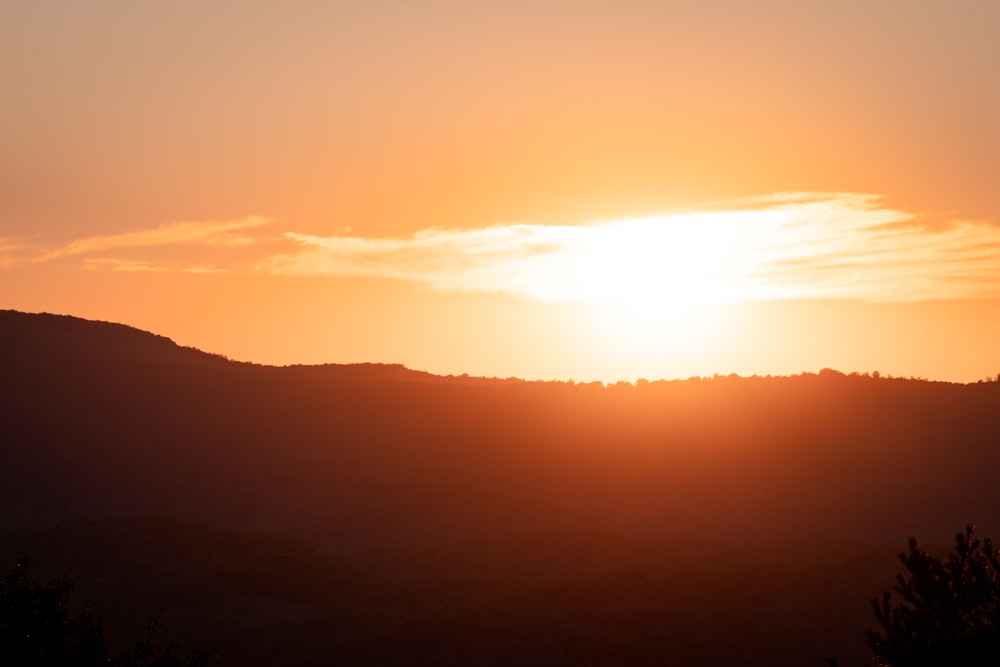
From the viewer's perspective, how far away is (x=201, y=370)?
3932 inches

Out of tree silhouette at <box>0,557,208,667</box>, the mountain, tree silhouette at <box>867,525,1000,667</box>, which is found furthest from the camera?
the mountain

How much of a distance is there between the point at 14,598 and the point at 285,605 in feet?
90.0

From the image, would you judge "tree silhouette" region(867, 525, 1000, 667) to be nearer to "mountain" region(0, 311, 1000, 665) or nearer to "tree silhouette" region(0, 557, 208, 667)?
"tree silhouette" region(0, 557, 208, 667)

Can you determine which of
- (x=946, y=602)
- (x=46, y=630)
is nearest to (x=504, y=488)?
(x=46, y=630)

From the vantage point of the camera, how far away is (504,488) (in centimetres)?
7956

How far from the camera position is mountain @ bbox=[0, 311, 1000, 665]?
41.7 meters

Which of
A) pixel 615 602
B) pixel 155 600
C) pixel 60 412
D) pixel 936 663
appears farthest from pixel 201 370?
pixel 936 663

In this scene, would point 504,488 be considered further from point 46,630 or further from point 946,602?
point 946,602

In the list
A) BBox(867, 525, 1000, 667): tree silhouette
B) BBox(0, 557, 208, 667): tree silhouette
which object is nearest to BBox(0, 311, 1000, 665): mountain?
BBox(0, 557, 208, 667): tree silhouette

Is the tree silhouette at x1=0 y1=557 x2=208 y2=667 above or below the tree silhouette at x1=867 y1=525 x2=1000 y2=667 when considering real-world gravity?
below

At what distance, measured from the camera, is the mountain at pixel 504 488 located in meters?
41.7

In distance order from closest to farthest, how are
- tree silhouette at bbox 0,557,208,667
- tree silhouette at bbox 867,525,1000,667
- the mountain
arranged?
tree silhouette at bbox 867,525,1000,667 → tree silhouette at bbox 0,557,208,667 → the mountain

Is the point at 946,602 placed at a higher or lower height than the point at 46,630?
higher

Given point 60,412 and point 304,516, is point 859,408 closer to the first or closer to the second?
point 304,516
